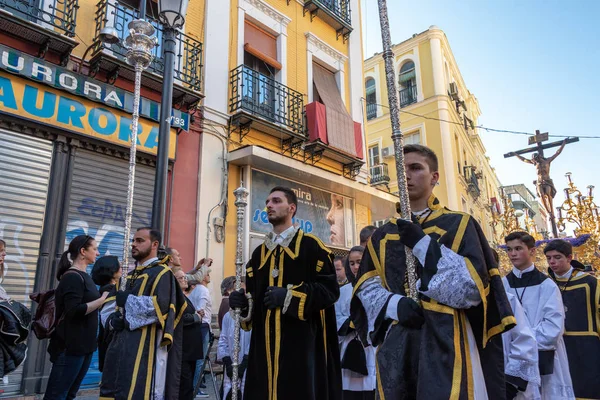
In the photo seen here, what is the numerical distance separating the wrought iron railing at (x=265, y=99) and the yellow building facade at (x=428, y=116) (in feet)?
31.6

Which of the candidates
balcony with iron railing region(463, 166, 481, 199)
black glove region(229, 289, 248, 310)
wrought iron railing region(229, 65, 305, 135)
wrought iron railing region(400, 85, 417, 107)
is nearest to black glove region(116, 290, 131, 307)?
black glove region(229, 289, 248, 310)

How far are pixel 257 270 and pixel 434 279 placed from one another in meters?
2.15

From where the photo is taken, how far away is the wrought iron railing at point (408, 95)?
25.5 metres

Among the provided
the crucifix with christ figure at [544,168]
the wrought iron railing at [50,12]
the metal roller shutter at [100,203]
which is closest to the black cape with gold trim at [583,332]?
the metal roller shutter at [100,203]

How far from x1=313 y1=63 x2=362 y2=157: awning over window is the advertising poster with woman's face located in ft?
4.89

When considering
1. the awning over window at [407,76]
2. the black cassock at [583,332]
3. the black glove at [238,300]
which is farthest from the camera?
the awning over window at [407,76]

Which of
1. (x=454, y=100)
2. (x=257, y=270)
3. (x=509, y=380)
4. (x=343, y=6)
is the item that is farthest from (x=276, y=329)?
(x=454, y=100)

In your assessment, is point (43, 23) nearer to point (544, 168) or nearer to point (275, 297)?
point (275, 297)

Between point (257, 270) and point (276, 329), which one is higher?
point (257, 270)

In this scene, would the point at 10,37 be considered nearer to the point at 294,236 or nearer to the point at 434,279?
the point at 294,236

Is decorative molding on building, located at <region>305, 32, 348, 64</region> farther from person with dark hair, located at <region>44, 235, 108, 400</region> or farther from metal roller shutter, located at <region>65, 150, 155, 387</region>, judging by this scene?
person with dark hair, located at <region>44, 235, 108, 400</region>

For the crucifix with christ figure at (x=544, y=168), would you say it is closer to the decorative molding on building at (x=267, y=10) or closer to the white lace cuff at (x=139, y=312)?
the decorative molding on building at (x=267, y=10)

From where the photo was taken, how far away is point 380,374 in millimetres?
2348

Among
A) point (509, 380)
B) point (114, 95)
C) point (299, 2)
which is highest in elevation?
point (299, 2)
